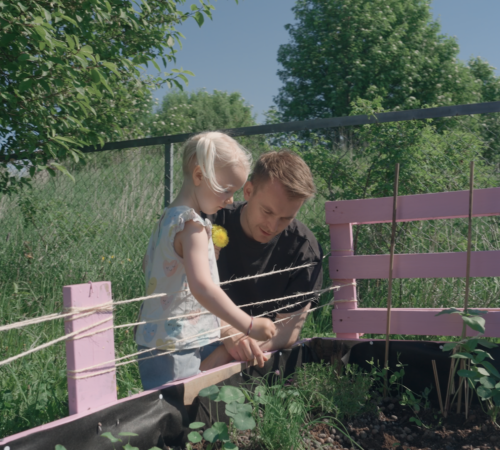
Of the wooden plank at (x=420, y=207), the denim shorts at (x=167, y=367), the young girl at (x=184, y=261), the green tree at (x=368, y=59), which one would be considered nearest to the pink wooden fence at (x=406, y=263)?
the wooden plank at (x=420, y=207)

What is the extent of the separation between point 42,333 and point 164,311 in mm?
1616

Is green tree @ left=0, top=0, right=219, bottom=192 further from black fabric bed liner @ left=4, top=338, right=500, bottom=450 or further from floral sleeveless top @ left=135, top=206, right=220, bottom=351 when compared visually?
black fabric bed liner @ left=4, top=338, right=500, bottom=450

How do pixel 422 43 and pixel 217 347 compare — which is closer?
pixel 217 347

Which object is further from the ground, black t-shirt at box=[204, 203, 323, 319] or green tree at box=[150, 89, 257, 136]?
green tree at box=[150, 89, 257, 136]

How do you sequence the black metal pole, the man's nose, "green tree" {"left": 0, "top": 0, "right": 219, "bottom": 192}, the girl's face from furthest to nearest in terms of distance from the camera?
the black metal pole → "green tree" {"left": 0, "top": 0, "right": 219, "bottom": 192} → the man's nose → the girl's face

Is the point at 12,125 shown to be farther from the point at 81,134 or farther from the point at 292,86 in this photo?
the point at 292,86

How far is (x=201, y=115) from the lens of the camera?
28.3 meters

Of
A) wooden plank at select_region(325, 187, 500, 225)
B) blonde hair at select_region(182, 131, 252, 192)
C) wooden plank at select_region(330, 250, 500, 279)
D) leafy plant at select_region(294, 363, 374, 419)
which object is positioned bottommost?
leafy plant at select_region(294, 363, 374, 419)

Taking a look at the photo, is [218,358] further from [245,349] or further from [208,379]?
[208,379]

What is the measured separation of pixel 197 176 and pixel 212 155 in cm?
11

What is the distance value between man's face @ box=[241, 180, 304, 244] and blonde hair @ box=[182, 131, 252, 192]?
11.5 inches

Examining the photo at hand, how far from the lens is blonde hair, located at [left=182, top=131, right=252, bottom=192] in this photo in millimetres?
1603

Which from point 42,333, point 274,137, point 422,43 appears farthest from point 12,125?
point 422,43

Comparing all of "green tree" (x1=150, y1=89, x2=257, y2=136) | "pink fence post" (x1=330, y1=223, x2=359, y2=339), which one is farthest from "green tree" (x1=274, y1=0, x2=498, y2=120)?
"pink fence post" (x1=330, y1=223, x2=359, y2=339)
